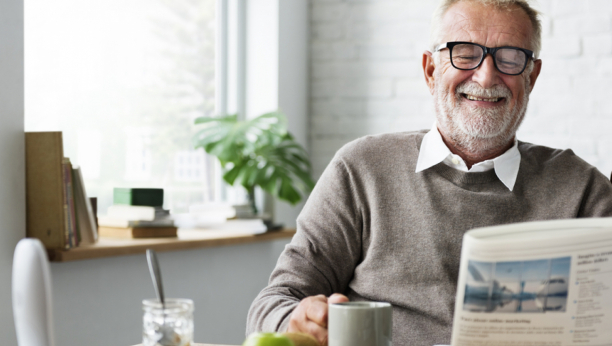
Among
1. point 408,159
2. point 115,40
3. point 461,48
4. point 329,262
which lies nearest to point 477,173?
point 408,159

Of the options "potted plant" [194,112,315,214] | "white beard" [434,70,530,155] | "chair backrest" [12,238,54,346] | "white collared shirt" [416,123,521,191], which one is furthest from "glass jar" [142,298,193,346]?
"potted plant" [194,112,315,214]

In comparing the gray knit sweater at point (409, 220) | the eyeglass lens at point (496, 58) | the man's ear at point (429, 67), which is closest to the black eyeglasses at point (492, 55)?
the eyeglass lens at point (496, 58)

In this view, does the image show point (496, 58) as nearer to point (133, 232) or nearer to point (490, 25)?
point (490, 25)

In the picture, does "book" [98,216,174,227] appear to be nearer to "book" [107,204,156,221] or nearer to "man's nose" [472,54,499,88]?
"book" [107,204,156,221]

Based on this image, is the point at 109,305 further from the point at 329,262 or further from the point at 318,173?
the point at 318,173

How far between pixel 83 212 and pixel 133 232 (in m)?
0.28

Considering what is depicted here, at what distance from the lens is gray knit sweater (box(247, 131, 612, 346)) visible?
1473mm

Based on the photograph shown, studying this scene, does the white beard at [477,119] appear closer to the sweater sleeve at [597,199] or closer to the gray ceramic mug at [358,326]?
the sweater sleeve at [597,199]

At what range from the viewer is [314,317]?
1052mm

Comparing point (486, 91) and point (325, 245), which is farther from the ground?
point (486, 91)

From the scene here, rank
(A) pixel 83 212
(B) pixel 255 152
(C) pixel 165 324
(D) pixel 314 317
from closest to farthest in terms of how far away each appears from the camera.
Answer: (C) pixel 165 324 → (D) pixel 314 317 → (A) pixel 83 212 → (B) pixel 255 152

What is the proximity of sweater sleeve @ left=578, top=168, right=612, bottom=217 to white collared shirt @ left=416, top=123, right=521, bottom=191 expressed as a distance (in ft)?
0.61

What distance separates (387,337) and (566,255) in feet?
0.86

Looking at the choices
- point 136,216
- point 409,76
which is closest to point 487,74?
point 136,216
